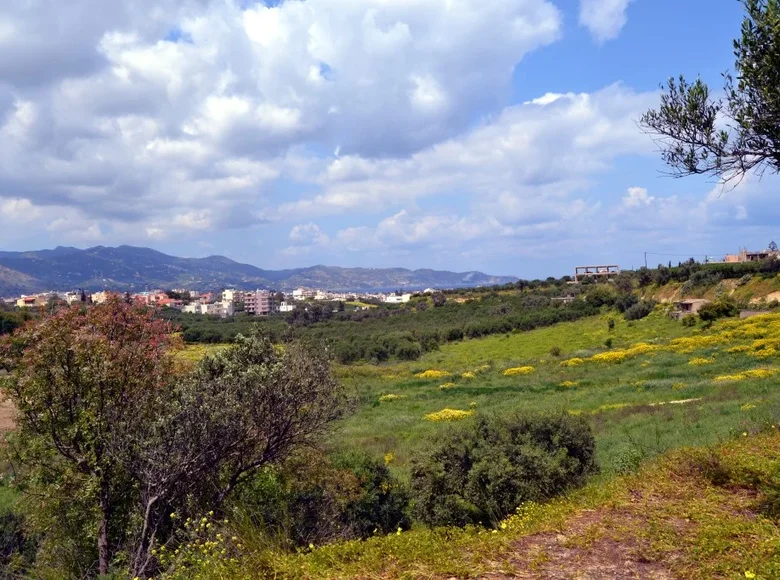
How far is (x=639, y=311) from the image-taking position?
63.8m

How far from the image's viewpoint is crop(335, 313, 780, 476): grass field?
14275mm

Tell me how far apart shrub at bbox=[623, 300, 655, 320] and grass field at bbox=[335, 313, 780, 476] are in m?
8.60

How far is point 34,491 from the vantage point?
9.03 metres

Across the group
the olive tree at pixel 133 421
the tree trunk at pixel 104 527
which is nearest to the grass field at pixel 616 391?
the olive tree at pixel 133 421

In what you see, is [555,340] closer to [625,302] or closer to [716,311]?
[716,311]

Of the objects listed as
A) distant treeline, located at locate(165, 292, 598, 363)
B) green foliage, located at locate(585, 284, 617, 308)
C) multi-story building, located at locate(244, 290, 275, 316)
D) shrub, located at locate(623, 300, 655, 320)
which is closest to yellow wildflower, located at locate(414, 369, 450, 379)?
distant treeline, located at locate(165, 292, 598, 363)

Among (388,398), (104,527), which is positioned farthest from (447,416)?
(104,527)

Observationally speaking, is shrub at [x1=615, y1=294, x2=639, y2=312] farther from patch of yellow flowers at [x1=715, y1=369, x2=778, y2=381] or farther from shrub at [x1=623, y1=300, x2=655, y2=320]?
patch of yellow flowers at [x1=715, y1=369, x2=778, y2=381]

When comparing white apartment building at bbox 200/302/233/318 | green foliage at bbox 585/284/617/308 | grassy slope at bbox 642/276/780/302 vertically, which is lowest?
white apartment building at bbox 200/302/233/318

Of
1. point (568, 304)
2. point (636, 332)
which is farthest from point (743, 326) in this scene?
point (568, 304)

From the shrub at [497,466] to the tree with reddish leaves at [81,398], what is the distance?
5.18 m

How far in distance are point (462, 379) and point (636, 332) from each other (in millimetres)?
22730

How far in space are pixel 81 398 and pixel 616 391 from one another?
2287cm

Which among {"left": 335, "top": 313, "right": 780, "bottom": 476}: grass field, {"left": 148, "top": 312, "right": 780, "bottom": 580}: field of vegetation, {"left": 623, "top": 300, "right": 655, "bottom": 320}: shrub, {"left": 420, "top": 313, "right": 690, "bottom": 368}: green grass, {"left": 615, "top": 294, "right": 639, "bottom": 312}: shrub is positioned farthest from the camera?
{"left": 615, "top": 294, "right": 639, "bottom": 312}: shrub
